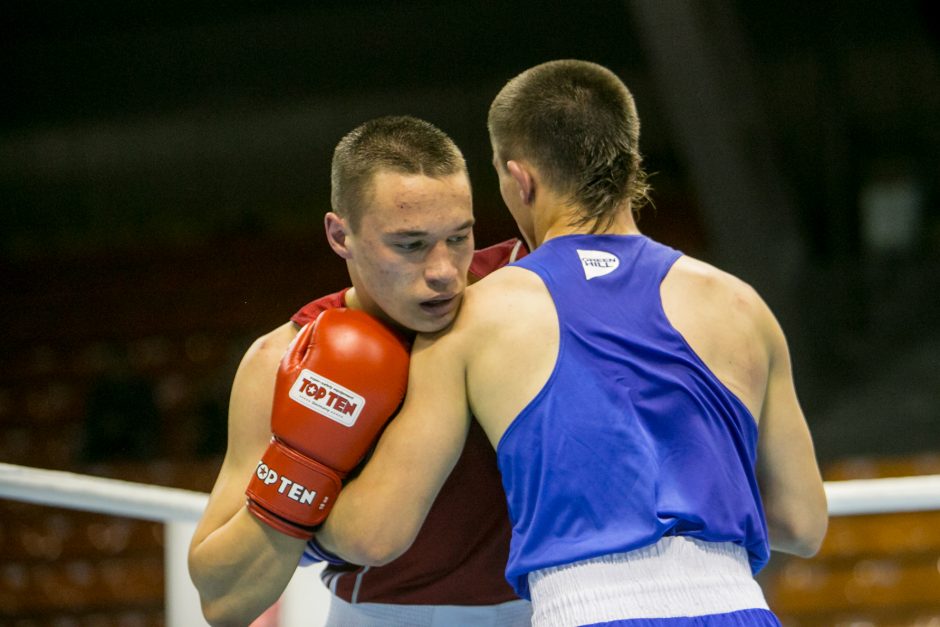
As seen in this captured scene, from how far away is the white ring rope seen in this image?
2.27 meters

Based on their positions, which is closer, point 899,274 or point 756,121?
point 756,121

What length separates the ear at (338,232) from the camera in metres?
1.84

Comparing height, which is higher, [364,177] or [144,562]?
[364,177]

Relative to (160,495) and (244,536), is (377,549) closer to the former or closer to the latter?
(244,536)

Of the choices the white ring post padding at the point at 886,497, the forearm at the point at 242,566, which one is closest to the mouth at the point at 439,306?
the forearm at the point at 242,566

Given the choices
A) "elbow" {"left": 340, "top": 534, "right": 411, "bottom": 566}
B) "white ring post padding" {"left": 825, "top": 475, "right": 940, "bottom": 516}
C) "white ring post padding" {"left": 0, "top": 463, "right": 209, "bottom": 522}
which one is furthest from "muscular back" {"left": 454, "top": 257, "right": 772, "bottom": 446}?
"white ring post padding" {"left": 0, "top": 463, "right": 209, "bottom": 522}

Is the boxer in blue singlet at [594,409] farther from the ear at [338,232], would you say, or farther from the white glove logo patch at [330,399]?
the ear at [338,232]

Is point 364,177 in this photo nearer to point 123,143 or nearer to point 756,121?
point 756,121

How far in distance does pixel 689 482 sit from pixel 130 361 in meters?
6.58

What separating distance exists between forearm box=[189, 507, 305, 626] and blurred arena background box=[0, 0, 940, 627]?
4.57m

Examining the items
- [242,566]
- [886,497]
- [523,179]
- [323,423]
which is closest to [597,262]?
[523,179]

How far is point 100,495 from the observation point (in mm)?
2346

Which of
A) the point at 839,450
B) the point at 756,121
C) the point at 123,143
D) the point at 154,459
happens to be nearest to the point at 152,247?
the point at 123,143

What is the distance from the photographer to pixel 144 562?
6785 mm
